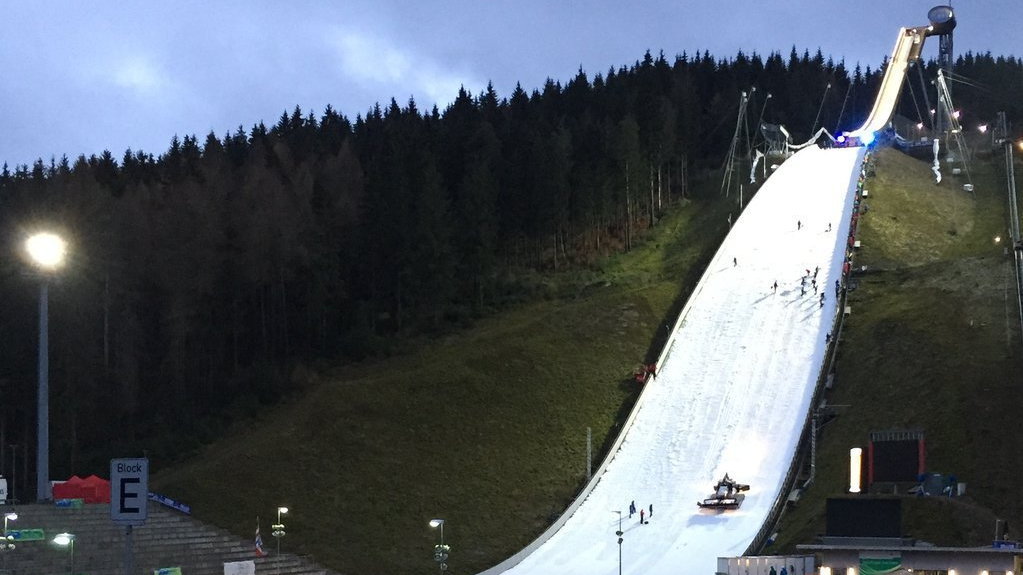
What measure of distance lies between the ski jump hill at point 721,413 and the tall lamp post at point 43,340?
19.1 m

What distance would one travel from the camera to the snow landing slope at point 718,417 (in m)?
37.8

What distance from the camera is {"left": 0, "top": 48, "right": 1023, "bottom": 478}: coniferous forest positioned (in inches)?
1955

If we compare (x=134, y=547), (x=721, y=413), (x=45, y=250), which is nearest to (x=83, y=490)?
(x=134, y=547)

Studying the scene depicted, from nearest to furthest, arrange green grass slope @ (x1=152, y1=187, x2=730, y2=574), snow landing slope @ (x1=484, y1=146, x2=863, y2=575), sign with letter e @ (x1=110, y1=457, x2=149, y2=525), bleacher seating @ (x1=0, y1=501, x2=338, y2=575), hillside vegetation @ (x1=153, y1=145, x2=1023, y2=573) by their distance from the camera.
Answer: sign with letter e @ (x1=110, y1=457, x2=149, y2=525) → bleacher seating @ (x1=0, y1=501, x2=338, y2=575) → hillside vegetation @ (x1=153, y1=145, x2=1023, y2=573) → green grass slope @ (x1=152, y1=187, x2=730, y2=574) → snow landing slope @ (x1=484, y1=146, x2=863, y2=575)

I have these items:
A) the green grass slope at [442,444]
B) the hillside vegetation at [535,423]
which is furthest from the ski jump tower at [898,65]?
the green grass slope at [442,444]

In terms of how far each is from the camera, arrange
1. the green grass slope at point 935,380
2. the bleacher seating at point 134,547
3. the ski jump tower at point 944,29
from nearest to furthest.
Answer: the bleacher seating at point 134,547
the green grass slope at point 935,380
the ski jump tower at point 944,29

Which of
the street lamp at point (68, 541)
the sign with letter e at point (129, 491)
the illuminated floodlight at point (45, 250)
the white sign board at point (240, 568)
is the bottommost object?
the white sign board at point (240, 568)

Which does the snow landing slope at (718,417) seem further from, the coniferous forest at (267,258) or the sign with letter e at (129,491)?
the sign with letter e at (129,491)

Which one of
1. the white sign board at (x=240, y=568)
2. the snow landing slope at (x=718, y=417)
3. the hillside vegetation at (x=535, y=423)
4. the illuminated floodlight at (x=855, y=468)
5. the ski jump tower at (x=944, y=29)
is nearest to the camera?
the white sign board at (x=240, y=568)

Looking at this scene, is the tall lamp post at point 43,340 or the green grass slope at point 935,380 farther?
the green grass slope at point 935,380

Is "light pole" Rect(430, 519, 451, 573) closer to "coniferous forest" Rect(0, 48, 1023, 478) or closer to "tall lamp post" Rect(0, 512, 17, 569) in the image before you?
"tall lamp post" Rect(0, 512, 17, 569)

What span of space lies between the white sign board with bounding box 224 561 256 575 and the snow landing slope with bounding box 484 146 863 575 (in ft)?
28.2

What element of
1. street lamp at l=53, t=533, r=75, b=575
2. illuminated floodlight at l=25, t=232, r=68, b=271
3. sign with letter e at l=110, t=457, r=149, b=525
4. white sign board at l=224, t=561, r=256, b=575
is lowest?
white sign board at l=224, t=561, r=256, b=575

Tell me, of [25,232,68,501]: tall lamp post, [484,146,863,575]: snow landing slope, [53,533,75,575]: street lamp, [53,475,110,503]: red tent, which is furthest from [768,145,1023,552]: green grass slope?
[25,232,68,501]: tall lamp post
